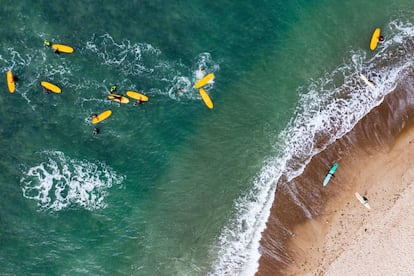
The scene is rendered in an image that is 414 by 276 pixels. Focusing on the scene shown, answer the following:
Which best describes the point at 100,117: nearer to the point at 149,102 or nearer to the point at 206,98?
the point at 149,102

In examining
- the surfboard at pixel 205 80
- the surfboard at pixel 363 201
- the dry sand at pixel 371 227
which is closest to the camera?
the dry sand at pixel 371 227

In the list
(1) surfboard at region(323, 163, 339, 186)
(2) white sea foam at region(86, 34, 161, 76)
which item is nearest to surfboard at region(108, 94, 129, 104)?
→ (2) white sea foam at region(86, 34, 161, 76)

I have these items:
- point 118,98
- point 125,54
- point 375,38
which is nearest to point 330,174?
point 375,38

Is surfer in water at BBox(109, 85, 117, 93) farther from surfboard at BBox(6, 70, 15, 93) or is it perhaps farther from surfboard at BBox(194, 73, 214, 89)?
surfboard at BBox(6, 70, 15, 93)

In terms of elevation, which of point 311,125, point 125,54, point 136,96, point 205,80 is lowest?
point 311,125

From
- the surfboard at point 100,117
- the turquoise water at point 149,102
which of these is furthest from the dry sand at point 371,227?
the surfboard at point 100,117

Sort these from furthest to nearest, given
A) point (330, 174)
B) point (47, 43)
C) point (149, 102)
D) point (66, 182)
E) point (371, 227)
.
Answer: point (66, 182) < point (149, 102) < point (47, 43) < point (330, 174) < point (371, 227)

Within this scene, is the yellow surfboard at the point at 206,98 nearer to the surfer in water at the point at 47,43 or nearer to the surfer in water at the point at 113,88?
the surfer in water at the point at 113,88
